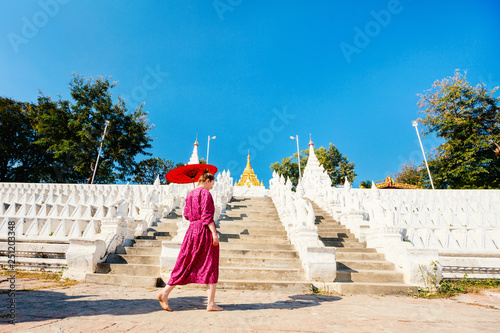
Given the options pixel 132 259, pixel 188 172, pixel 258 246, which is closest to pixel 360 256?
pixel 258 246

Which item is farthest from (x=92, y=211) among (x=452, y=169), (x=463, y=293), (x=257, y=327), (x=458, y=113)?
(x=458, y=113)

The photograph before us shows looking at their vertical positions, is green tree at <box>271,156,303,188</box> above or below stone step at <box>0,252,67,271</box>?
above

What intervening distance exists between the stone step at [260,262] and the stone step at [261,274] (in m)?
0.35

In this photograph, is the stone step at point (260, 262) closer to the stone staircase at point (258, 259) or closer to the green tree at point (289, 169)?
the stone staircase at point (258, 259)

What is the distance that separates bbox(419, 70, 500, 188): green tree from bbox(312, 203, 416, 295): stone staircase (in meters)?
23.7

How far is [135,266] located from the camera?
208 inches

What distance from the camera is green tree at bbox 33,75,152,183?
27.2 m

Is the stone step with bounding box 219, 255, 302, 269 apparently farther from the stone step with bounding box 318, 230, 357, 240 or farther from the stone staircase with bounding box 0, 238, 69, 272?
the stone staircase with bounding box 0, 238, 69, 272

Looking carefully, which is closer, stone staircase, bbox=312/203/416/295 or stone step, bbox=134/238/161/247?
stone staircase, bbox=312/203/416/295

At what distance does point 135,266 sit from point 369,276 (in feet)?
16.4

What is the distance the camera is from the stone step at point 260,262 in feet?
17.9

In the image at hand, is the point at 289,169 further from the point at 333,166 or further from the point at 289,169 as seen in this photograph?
the point at 333,166

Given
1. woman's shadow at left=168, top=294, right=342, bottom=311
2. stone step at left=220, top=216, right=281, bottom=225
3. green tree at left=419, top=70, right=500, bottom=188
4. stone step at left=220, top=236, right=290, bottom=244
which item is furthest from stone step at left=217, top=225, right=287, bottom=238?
green tree at left=419, top=70, right=500, bottom=188

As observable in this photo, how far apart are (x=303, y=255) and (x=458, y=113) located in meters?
29.7
